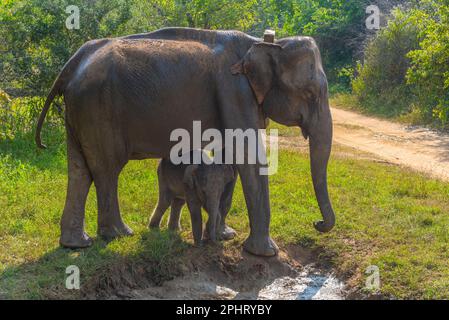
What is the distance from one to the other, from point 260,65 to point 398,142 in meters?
8.23

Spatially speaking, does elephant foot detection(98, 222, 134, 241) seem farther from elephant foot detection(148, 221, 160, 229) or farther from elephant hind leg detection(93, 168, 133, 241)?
elephant foot detection(148, 221, 160, 229)

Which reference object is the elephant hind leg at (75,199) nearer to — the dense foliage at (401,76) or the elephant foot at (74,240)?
the elephant foot at (74,240)

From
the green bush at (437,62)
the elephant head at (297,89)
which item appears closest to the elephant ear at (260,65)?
the elephant head at (297,89)

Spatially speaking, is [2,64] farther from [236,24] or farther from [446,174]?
[236,24]

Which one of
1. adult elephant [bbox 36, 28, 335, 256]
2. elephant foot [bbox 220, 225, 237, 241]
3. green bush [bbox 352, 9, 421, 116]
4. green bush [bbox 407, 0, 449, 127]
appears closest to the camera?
adult elephant [bbox 36, 28, 335, 256]

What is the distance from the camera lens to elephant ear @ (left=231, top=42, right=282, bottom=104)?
6.09 metres

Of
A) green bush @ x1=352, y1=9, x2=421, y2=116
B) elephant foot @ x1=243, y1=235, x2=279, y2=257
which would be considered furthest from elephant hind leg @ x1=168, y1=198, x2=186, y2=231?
green bush @ x1=352, y1=9, x2=421, y2=116

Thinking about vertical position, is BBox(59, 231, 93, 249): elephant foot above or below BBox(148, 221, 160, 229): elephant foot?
above

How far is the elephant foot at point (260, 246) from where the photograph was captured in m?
6.32

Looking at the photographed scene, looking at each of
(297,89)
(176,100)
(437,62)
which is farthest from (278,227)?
(437,62)

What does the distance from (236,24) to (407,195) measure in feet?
34.7

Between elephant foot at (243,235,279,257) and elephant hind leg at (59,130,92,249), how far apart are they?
150cm

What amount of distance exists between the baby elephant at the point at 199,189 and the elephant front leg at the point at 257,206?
0.26m

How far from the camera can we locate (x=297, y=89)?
243 inches
